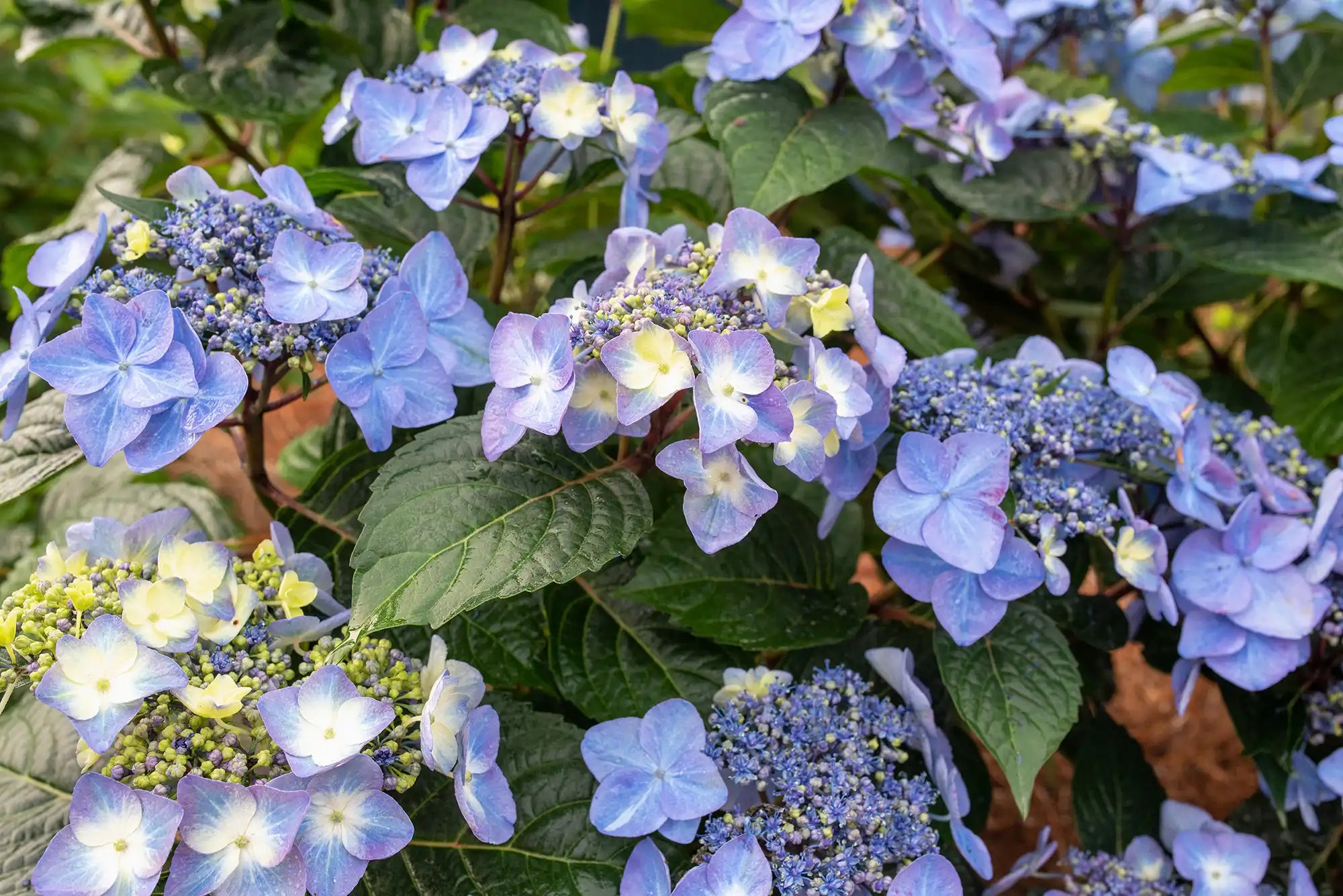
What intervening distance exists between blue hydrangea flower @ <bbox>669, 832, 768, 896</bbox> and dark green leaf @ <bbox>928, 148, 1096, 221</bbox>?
0.73 meters

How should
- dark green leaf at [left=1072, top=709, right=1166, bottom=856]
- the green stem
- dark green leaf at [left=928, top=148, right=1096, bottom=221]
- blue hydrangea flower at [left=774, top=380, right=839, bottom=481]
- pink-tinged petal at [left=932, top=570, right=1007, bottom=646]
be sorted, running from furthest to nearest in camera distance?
1. the green stem
2. dark green leaf at [left=928, top=148, right=1096, bottom=221]
3. dark green leaf at [left=1072, top=709, right=1166, bottom=856]
4. pink-tinged petal at [left=932, top=570, right=1007, bottom=646]
5. blue hydrangea flower at [left=774, top=380, right=839, bottom=481]

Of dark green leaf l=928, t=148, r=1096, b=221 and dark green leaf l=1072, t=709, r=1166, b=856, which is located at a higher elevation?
dark green leaf l=928, t=148, r=1096, b=221

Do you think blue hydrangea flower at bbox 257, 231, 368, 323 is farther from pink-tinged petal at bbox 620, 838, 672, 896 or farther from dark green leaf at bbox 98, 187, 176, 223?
pink-tinged petal at bbox 620, 838, 672, 896

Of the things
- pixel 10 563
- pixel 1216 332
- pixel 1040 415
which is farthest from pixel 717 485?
pixel 1216 332

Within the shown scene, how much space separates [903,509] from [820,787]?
21 centimetres

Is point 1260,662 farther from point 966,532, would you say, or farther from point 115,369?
point 115,369

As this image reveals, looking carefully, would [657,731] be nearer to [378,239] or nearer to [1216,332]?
[378,239]

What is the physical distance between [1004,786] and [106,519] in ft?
4.44

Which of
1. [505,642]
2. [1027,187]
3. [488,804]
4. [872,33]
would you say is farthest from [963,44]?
[488,804]

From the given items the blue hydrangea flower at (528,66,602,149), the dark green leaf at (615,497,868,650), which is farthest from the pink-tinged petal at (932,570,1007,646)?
the blue hydrangea flower at (528,66,602,149)

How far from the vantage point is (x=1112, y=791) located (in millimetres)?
1072

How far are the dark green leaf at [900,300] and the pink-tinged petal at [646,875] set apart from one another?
538mm

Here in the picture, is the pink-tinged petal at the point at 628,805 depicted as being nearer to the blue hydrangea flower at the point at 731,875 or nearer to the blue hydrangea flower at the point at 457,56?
the blue hydrangea flower at the point at 731,875

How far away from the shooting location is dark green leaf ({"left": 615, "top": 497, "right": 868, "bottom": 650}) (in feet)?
2.84
